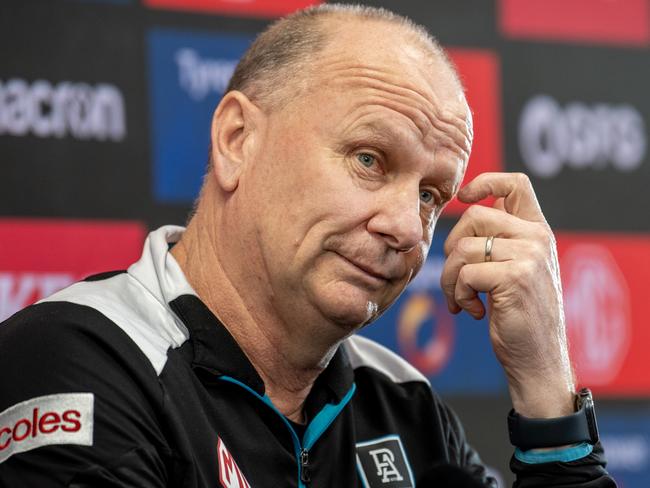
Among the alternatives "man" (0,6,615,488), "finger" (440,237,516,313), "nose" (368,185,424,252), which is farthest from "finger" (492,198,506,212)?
"nose" (368,185,424,252)

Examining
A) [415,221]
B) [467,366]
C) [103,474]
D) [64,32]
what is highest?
[64,32]

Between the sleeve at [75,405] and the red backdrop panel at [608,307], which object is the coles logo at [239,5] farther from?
the sleeve at [75,405]

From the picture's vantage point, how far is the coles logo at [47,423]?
121 cm

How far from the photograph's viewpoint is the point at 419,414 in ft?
5.60

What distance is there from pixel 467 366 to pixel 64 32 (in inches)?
46.6

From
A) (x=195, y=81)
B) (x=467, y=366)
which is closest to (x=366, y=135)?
(x=195, y=81)

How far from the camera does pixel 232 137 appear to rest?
1.58 meters

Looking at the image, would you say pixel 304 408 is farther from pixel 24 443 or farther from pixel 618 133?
pixel 618 133

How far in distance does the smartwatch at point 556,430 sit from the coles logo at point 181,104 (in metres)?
1.01

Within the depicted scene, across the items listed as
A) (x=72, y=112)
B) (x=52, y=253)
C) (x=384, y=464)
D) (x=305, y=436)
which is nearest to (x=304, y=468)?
(x=305, y=436)

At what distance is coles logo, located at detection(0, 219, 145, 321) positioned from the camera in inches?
81.3

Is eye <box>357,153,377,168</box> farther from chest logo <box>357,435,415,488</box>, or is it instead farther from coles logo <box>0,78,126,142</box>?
coles logo <box>0,78,126,142</box>

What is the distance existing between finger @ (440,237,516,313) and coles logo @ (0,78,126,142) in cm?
90

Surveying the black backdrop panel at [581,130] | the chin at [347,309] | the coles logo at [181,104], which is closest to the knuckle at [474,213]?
the chin at [347,309]
